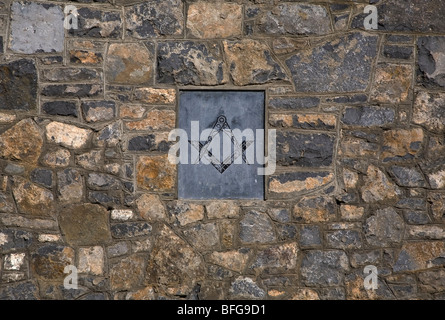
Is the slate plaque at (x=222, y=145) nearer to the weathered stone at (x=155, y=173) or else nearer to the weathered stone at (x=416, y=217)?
the weathered stone at (x=155, y=173)

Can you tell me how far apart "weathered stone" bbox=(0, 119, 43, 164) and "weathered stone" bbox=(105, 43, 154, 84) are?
71 centimetres

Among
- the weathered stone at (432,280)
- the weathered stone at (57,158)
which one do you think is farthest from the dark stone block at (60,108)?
the weathered stone at (432,280)

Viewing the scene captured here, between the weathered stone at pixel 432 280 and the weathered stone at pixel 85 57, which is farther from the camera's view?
the weathered stone at pixel 432 280

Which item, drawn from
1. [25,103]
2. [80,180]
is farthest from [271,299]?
[25,103]

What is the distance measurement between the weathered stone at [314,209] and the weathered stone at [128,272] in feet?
4.11

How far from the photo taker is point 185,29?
13.5ft

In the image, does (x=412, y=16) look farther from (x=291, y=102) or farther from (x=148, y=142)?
(x=148, y=142)

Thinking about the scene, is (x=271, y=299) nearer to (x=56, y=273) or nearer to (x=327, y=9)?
(x=56, y=273)

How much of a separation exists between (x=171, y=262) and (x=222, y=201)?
61 centimetres

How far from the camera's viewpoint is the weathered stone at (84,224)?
4109mm

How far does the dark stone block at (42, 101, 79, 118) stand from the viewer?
410 cm

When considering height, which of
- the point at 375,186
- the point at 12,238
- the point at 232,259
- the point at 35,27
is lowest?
the point at 232,259

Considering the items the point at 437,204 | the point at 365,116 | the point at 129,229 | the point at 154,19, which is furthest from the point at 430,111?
the point at 129,229

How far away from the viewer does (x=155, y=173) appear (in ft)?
13.6
